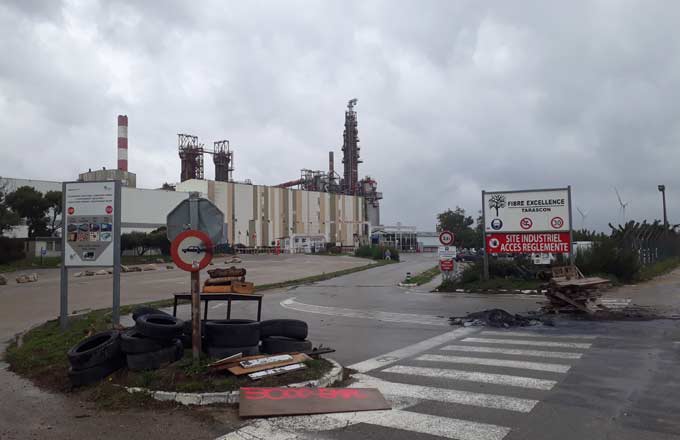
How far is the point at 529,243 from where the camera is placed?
22.1m

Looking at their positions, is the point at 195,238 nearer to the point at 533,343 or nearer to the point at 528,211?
the point at 533,343

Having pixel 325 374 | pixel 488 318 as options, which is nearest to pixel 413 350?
pixel 325 374

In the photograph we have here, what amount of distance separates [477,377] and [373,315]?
24.9 ft

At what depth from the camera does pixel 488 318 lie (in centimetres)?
1271

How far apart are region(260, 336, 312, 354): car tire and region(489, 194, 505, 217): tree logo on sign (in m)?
16.5

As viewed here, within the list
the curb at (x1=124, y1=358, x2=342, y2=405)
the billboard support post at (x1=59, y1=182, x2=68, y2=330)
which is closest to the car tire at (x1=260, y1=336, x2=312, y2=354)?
the curb at (x1=124, y1=358, x2=342, y2=405)

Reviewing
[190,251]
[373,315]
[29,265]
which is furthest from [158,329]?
[29,265]

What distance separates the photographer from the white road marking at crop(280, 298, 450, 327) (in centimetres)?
1332

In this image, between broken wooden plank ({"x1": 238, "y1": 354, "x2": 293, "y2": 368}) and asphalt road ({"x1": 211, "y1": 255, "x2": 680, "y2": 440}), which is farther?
broken wooden plank ({"x1": 238, "y1": 354, "x2": 293, "y2": 368})

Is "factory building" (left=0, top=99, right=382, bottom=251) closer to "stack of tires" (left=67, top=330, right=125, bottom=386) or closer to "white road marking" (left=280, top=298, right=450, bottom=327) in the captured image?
"white road marking" (left=280, top=298, right=450, bottom=327)

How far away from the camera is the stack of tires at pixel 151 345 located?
6832mm

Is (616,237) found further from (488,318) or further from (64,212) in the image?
(64,212)

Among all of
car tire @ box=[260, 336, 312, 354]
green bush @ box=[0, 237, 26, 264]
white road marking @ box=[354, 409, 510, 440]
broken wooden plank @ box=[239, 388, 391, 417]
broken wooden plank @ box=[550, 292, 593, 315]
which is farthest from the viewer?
green bush @ box=[0, 237, 26, 264]

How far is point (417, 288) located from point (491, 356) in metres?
15.4
